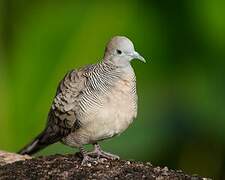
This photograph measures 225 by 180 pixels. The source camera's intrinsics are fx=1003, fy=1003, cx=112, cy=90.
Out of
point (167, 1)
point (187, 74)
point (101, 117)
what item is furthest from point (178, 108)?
point (101, 117)

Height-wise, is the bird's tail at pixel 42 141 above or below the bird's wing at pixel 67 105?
below

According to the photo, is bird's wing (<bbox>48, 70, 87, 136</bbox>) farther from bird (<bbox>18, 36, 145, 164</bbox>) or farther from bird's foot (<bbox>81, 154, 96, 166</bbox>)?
bird's foot (<bbox>81, 154, 96, 166</bbox>)

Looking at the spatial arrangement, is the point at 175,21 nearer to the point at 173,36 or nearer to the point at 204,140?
the point at 173,36

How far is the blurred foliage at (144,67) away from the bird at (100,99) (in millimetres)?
919

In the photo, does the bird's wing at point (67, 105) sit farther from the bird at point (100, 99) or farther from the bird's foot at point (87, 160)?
the bird's foot at point (87, 160)

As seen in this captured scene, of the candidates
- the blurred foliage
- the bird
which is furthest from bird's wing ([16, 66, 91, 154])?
the blurred foliage

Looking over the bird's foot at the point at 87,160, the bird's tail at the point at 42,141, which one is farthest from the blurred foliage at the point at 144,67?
the bird's foot at the point at 87,160

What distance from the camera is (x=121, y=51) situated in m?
4.96

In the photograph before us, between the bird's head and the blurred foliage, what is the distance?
109 cm

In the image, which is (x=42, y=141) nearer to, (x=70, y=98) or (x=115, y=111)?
(x=70, y=98)

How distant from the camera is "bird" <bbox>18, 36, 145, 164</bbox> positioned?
195 inches

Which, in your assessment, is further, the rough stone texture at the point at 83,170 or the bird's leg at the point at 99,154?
the bird's leg at the point at 99,154

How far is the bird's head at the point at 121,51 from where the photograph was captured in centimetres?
494

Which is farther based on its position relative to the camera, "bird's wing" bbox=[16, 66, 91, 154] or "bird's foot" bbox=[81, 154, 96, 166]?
"bird's wing" bbox=[16, 66, 91, 154]
